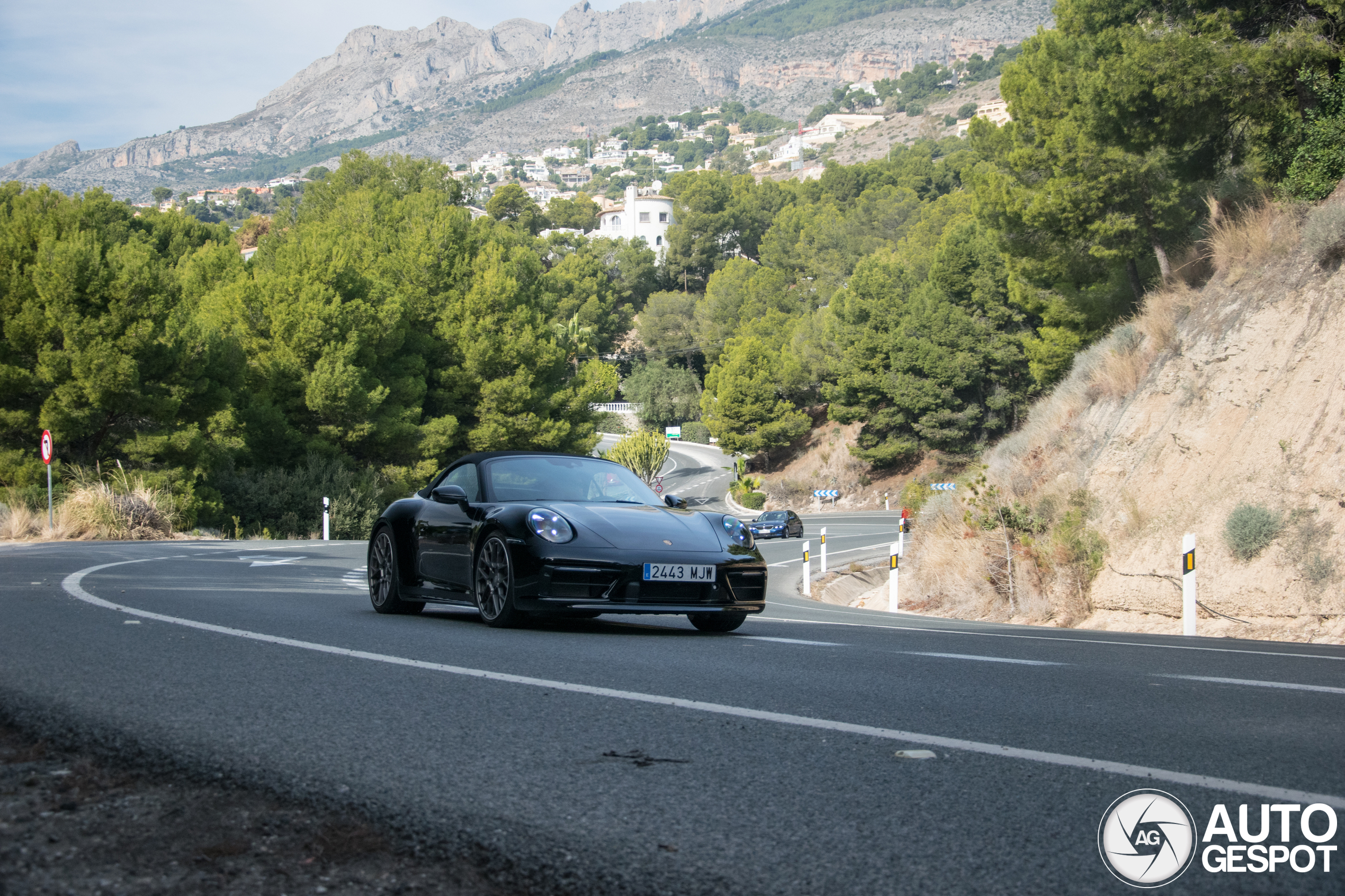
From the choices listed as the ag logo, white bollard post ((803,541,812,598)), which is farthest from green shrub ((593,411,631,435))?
the ag logo

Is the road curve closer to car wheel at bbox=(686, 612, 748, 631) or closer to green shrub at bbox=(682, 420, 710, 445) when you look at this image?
car wheel at bbox=(686, 612, 748, 631)

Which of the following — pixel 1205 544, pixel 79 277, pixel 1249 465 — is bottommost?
pixel 1205 544

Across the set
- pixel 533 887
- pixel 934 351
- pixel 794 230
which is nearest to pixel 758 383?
pixel 934 351

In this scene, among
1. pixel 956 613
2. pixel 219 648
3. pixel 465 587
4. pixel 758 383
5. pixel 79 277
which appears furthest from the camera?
pixel 758 383

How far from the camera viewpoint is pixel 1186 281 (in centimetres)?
2225

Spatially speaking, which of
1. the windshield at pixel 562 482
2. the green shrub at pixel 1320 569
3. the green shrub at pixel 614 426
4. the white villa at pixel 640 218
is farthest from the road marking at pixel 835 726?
the white villa at pixel 640 218

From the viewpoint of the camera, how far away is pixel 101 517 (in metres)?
23.8

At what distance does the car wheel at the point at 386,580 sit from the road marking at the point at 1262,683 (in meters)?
5.83

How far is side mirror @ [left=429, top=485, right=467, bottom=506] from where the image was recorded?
8484 mm

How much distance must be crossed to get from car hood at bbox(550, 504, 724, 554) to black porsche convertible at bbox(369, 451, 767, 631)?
1 centimetres

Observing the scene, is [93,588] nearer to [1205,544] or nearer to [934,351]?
[1205,544]

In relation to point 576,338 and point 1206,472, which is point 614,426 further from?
point 1206,472

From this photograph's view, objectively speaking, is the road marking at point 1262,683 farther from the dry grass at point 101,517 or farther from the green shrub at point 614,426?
the green shrub at point 614,426

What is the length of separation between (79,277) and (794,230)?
245 ft
